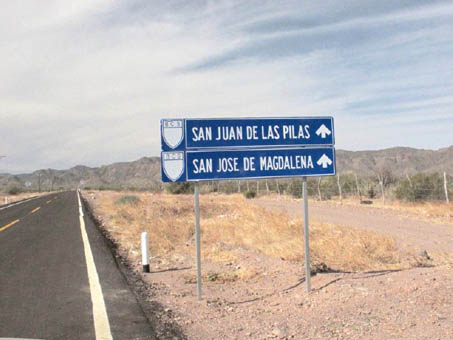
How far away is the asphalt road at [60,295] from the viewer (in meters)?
4.98

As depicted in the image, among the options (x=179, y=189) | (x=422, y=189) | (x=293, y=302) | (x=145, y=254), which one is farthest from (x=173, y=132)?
(x=179, y=189)

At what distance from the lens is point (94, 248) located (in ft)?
37.1

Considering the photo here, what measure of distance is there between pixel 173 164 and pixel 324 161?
7.94 feet

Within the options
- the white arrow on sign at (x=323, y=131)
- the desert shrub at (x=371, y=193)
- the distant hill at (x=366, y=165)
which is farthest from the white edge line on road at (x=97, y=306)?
the distant hill at (x=366, y=165)

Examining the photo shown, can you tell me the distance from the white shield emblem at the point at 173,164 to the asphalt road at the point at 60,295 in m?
1.87

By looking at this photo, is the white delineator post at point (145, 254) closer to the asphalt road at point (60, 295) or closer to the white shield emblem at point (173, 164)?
the asphalt road at point (60, 295)

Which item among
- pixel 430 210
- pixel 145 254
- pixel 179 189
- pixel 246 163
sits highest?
pixel 246 163

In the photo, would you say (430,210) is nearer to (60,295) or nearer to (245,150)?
(245,150)

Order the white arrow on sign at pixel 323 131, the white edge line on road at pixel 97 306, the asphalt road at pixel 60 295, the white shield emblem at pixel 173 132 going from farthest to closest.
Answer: the white arrow on sign at pixel 323 131
the white shield emblem at pixel 173 132
the asphalt road at pixel 60 295
the white edge line on road at pixel 97 306

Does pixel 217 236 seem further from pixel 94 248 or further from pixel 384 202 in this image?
pixel 384 202

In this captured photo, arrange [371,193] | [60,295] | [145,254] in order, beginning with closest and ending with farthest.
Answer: [60,295], [145,254], [371,193]

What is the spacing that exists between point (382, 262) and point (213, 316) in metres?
4.93

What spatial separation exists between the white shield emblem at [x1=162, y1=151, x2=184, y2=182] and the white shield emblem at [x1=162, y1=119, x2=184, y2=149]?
0.13 metres

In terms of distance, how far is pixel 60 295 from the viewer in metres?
6.61
